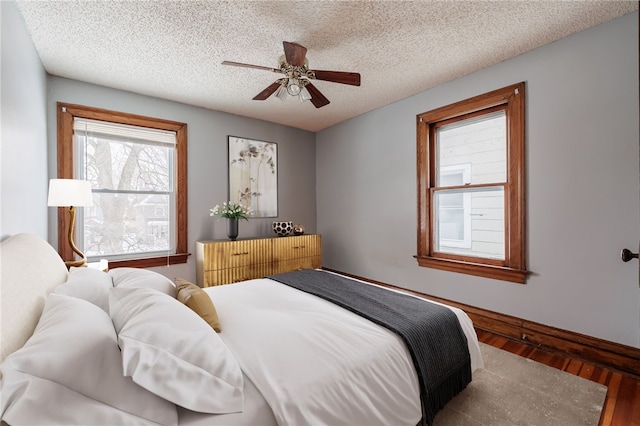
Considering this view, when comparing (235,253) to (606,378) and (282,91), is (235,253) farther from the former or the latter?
(606,378)

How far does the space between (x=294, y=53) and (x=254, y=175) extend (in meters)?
2.41

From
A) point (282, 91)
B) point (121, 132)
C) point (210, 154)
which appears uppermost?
point (282, 91)

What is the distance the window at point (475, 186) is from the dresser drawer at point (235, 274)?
79.5 inches

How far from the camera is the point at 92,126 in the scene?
10.3 ft

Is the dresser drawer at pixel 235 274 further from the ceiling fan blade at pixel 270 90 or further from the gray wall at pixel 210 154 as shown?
the ceiling fan blade at pixel 270 90

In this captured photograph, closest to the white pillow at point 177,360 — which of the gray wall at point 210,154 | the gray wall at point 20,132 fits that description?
the gray wall at point 20,132

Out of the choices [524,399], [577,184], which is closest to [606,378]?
[524,399]

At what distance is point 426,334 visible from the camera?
1555 millimetres

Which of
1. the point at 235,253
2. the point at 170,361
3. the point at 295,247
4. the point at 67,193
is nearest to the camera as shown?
the point at 170,361

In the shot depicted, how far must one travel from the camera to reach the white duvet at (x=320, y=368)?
3.38 feet

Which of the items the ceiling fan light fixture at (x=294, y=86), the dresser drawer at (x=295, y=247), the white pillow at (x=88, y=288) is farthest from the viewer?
the dresser drawer at (x=295, y=247)

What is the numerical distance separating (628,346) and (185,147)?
4736 mm

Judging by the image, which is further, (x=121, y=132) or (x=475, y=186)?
(x=121, y=132)

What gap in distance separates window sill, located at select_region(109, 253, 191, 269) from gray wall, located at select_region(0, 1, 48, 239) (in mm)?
782
